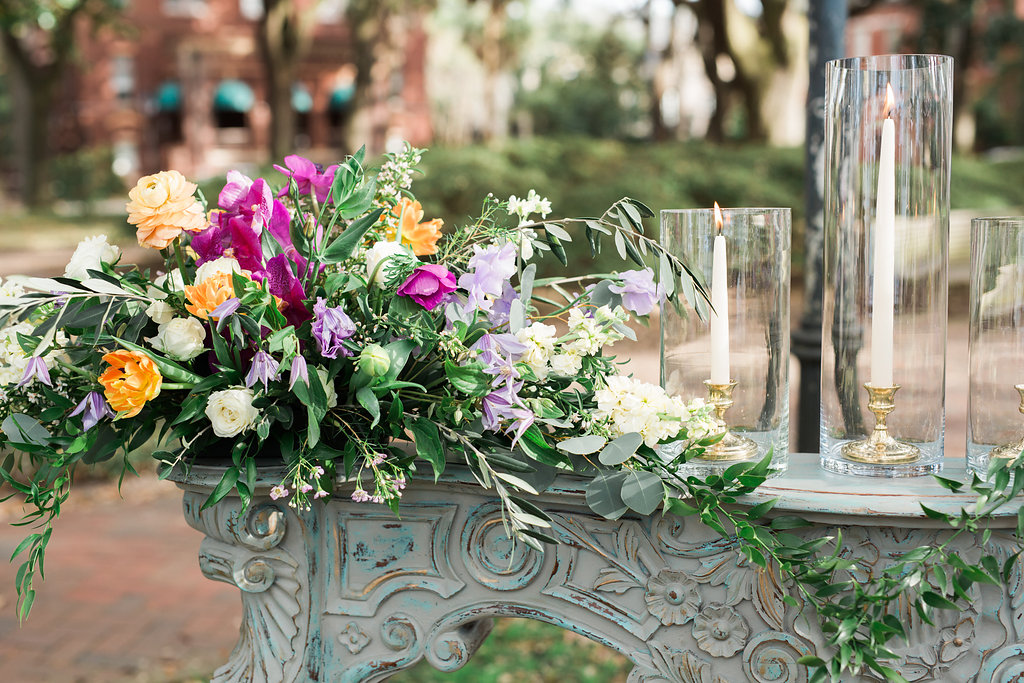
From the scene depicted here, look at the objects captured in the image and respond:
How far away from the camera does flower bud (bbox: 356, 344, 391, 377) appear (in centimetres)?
117

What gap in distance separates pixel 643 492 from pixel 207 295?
1.99 ft

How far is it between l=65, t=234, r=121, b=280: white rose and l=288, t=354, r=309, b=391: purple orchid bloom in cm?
33

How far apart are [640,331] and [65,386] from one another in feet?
17.8

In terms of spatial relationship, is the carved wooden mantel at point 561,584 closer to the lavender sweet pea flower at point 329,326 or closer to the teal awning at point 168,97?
the lavender sweet pea flower at point 329,326

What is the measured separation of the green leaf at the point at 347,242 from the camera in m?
1.23

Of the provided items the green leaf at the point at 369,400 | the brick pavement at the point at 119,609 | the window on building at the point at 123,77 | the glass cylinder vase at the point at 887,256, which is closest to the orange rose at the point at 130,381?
the green leaf at the point at 369,400

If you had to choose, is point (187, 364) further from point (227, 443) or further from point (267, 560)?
point (267, 560)

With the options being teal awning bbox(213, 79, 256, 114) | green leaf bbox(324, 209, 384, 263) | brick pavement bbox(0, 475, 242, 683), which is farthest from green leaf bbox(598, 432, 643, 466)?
teal awning bbox(213, 79, 256, 114)

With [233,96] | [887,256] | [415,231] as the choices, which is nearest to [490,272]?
[415,231]

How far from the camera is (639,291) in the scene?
4.41ft

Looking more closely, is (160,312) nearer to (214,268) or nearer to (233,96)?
(214,268)

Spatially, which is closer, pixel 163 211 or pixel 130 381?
pixel 130 381

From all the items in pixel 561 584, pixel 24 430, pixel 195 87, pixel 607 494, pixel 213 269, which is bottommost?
pixel 561 584

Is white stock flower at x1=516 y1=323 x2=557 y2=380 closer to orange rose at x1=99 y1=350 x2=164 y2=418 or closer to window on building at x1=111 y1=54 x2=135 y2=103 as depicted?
orange rose at x1=99 y1=350 x2=164 y2=418
